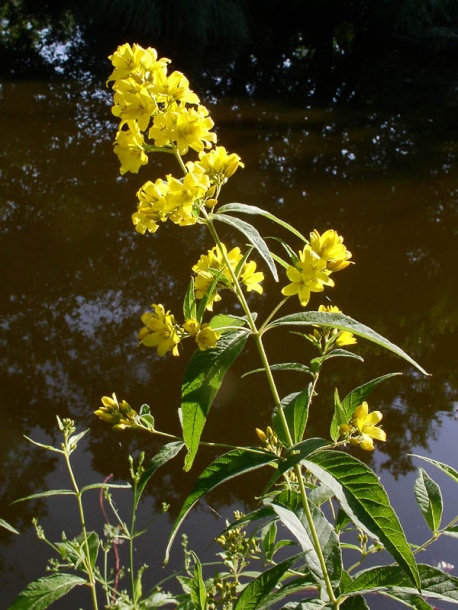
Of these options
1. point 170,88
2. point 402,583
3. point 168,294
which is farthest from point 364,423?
point 168,294

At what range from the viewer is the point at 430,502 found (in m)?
0.98

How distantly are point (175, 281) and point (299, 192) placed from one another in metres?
1.44

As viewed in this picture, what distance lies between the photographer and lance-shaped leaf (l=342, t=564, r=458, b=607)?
0.77 meters

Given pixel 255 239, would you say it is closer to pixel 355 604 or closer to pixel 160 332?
pixel 160 332

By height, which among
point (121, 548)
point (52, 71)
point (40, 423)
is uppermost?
point (52, 71)

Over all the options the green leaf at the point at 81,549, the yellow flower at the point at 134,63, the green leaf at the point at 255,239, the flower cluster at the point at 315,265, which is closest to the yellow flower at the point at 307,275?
the flower cluster at the point at 315,265

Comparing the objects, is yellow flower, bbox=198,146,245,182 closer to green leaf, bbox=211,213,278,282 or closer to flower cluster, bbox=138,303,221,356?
green leaf, bbox=211,213,278,282

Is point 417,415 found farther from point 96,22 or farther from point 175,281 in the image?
point 96,22

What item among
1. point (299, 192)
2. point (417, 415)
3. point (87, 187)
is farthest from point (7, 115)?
point (417, 415)

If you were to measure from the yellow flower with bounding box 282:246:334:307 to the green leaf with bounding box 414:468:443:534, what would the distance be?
355 mm

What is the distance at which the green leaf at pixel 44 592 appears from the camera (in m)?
1.00

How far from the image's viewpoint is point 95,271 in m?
3.12

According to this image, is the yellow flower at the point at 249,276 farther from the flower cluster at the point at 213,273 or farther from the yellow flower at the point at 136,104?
the yellow flower at the point at 136,104

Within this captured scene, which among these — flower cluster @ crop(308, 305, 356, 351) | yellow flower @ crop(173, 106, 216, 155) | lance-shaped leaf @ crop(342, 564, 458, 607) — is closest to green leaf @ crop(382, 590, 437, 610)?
lance-shaped leaf @ crop(342, 564, 458, 607)
